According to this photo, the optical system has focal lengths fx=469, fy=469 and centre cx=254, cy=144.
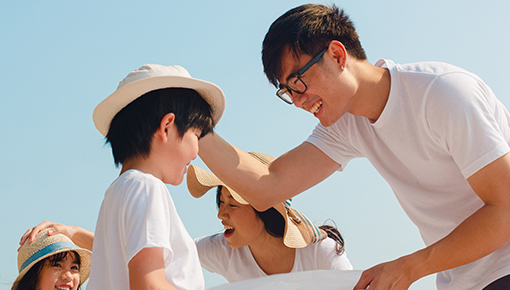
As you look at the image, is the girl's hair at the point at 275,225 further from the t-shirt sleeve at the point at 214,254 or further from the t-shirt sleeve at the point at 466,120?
the t-shirt sleeve at the point at 466,120

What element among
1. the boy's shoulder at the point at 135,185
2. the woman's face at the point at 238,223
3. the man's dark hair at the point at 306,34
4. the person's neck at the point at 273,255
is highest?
the man's dark hair at the point at 306,34

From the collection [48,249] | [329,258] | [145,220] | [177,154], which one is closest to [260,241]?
[329,258]

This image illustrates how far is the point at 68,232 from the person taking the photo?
3191 millimetres

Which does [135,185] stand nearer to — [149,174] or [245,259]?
[149,174]

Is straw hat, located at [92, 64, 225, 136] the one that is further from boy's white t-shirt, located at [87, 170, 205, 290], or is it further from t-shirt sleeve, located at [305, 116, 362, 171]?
t-shirt sleeve, located at [305, 116, 362, 171]

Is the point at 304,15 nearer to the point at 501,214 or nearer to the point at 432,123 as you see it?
the point at 432,123

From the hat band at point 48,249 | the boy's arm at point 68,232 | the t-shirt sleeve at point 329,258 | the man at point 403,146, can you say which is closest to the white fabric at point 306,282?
the man at point 403,146

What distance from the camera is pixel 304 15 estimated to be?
2465mm

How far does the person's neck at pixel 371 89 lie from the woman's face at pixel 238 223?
151 centimetres

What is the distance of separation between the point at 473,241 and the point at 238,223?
6.60 feet

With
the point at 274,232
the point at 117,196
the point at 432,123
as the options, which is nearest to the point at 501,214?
the point at 432,123

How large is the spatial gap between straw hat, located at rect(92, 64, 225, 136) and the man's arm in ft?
3.63

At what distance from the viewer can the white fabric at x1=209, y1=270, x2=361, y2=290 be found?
212cm

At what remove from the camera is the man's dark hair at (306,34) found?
2.41 meters
